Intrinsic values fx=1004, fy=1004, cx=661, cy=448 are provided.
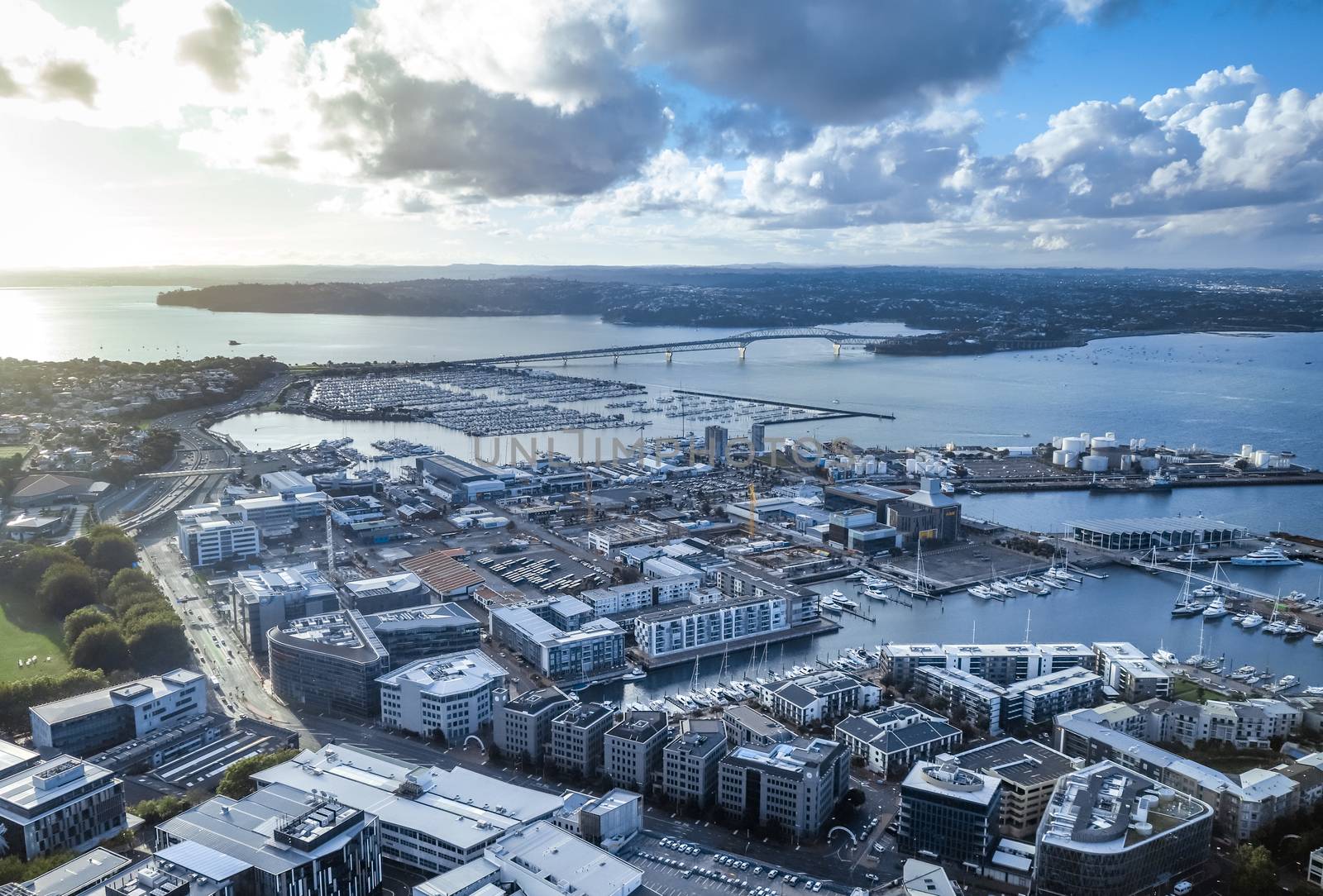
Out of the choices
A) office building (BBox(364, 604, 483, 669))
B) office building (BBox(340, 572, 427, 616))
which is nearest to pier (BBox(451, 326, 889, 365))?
office building (BBox(340, 572, 427, 616))

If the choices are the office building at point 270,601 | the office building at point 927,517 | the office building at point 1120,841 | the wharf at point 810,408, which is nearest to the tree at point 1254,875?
Answer: the office building at point 1120,841

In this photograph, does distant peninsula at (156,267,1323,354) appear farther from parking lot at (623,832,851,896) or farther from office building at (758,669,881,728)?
parking lot at (623,832,851,896)

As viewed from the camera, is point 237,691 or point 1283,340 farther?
point 1283,340

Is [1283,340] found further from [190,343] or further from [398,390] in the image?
[190,343]

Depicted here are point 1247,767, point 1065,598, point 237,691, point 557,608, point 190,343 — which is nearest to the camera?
point 1247,767

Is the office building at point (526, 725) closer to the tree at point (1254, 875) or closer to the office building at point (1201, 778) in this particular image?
the office building at point (1201, 778)

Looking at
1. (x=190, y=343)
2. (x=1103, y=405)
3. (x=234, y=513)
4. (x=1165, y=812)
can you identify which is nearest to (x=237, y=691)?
(x=234, y=513)
